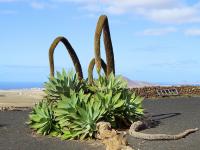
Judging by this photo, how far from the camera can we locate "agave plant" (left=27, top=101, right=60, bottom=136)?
47.4ft

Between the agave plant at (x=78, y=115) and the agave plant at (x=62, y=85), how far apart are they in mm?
1073

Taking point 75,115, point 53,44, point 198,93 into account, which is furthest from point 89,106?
point 198,93

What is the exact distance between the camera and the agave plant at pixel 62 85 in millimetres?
15648

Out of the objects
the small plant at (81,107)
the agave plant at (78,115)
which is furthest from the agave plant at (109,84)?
the agave plant at (78,115)

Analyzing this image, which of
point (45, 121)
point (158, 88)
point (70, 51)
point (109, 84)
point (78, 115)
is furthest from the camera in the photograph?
point (158, 88)

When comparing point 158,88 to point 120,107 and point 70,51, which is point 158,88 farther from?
point 120,107

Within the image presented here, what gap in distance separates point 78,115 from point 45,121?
129cm

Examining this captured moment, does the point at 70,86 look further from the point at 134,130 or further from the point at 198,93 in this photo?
the point at 198,93

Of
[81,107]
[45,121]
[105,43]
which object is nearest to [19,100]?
[105,43]

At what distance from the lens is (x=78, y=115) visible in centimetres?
1385

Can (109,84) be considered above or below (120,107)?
above

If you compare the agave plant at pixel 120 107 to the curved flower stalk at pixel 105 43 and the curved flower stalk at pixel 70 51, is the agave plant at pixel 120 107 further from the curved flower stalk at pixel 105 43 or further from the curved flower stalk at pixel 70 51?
the curved flower stalk at pixel 70 51

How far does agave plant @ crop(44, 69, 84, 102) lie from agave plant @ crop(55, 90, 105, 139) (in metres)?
1.07

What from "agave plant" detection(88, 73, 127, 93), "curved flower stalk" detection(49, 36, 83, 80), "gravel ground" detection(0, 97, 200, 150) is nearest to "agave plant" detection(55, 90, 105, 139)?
"gravel ground" detection(0, 97, 200, 150)
